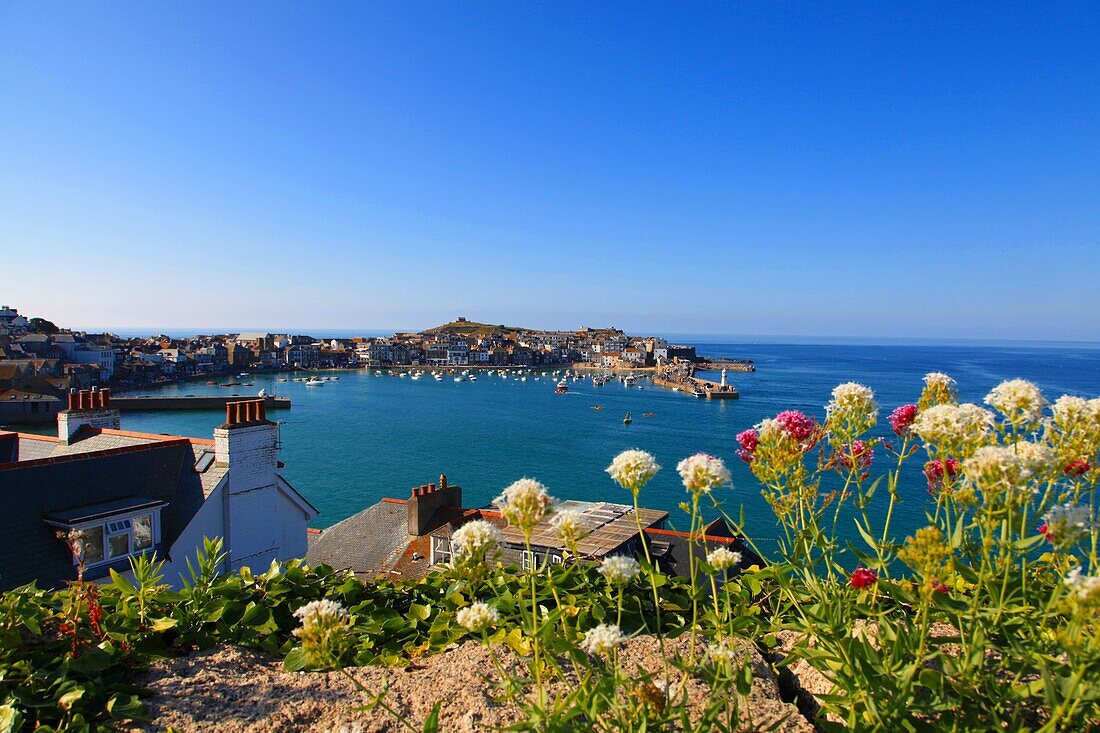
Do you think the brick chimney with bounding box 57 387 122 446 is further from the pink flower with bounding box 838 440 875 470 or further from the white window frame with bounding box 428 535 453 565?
the pink flower with bounding box 838 440 875 470

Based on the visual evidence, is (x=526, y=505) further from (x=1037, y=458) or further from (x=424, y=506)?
(x=424, y=506)

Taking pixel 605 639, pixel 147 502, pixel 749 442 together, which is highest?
pixel 749 442

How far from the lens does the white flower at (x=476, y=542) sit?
219 centimetres

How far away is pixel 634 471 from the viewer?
2.43 m

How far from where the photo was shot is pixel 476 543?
218 cm

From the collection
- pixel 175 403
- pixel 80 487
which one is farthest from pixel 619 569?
pixel 175 403

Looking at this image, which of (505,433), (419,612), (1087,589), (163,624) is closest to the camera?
(1087,589)

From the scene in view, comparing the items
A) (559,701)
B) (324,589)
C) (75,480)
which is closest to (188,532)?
(75,480)

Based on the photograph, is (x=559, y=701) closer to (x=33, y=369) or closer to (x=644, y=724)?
(x=644, y=724)

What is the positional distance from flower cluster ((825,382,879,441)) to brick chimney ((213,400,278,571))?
876 cm

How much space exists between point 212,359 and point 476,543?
469 feet

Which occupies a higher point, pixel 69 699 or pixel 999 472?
pixel 999 472

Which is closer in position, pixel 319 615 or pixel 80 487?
pixel 319 615

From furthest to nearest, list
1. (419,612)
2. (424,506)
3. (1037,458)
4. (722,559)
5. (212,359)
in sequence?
(212,359) < (424,506) < (419,612) < (722,559) < (1037,458)
